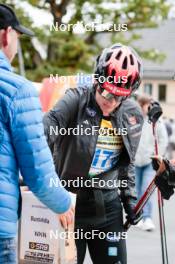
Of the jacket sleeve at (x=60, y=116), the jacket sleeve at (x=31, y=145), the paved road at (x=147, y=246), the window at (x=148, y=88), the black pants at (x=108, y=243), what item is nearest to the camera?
the jacket sleeve at (x=31, y=145)

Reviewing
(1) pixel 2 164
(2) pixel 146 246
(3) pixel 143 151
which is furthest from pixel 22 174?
(3) pixel 143 151

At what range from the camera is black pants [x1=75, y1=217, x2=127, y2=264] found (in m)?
3.73

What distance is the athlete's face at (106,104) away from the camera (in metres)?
3.65

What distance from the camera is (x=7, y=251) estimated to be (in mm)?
2842

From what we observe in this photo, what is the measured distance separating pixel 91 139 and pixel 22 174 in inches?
33.6

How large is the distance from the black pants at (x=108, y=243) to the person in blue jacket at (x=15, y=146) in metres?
0.86

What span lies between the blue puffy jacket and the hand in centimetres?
21

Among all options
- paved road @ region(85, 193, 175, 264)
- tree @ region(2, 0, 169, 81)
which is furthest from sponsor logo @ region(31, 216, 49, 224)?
tree @ region(2, 0, 169, 81)

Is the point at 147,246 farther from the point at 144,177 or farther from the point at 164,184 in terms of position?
the point at 164,184

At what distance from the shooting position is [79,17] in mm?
21047

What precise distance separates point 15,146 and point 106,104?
1.02 meters

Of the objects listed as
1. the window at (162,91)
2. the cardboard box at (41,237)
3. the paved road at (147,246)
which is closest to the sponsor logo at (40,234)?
the cardboard box at (41,237)

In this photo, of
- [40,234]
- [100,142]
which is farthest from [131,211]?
[40,234]

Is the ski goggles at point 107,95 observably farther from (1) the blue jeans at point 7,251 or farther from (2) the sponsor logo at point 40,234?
(1) the blue jeans at point 7,251
